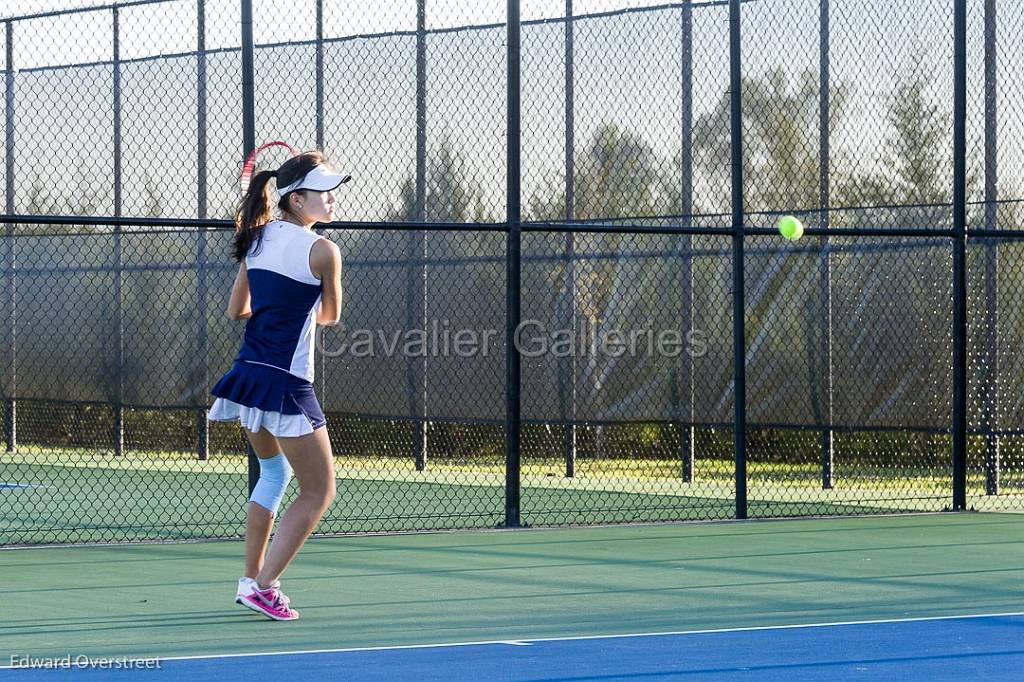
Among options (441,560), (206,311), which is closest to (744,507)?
(441,560)

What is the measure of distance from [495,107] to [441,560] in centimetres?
551

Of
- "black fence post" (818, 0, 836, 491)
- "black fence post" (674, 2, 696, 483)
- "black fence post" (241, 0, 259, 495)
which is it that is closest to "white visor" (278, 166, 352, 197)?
"black fence post" (241, 0, 259, 495)

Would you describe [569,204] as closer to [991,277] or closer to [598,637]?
[991,277]

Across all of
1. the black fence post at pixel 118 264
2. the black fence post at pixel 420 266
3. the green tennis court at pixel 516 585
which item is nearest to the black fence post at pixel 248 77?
the green tennis court at pixel 516 585

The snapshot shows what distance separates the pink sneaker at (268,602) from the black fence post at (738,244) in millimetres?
4023

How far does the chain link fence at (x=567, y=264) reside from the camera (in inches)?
442

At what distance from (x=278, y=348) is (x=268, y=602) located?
0.84 m

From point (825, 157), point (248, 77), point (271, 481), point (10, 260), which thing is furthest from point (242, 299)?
point (10, 260)

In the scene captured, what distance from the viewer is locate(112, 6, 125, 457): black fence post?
14211 mm

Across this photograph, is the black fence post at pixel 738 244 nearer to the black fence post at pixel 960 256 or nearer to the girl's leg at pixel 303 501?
the black fence post at pixel 960 256

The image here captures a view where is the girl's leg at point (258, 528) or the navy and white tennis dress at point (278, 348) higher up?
the navy and white tennis dress at point (278, 348)

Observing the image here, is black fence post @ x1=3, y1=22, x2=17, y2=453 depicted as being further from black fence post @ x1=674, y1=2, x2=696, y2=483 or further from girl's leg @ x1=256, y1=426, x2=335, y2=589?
girl's leg @ x1=256, y1=426, x2=335, y2=589

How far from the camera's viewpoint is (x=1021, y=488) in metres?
11.7

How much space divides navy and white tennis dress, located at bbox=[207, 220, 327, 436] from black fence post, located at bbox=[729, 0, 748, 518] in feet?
12.9
